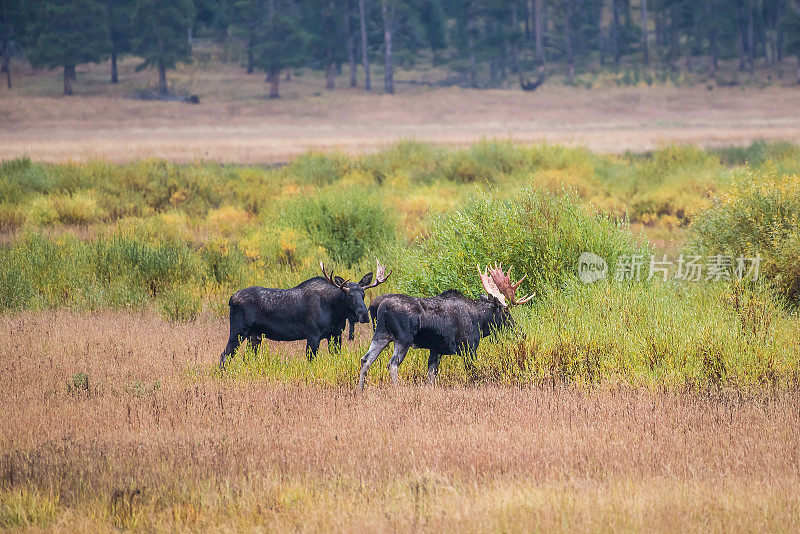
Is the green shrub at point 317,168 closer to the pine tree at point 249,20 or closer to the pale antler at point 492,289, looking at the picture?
the pale antler at point 492,289

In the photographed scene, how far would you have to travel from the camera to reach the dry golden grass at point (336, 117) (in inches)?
1783

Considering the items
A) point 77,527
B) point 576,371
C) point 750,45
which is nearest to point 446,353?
point 576,371

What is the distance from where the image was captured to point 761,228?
47.7 ft

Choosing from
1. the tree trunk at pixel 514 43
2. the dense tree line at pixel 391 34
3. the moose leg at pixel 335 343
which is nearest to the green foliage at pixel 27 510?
the moose leg at pixel 335 343

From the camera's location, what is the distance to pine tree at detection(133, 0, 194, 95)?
6200 cm

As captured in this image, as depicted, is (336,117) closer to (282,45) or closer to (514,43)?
(282,45)

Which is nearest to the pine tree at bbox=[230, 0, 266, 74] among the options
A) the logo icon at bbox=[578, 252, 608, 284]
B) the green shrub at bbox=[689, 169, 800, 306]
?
the green shrub at bbox=[689, 169, 800, 306]

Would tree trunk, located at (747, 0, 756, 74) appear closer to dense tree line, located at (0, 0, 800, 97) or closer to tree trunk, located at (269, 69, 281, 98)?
dense tree line, located at (0, 0, 800, 97)

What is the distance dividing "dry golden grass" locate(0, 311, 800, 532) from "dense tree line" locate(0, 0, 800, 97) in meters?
57.3

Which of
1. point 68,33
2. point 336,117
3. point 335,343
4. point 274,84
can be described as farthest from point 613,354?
point 274,84

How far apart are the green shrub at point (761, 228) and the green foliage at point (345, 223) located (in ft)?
22.6

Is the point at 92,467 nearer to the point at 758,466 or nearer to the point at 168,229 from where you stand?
the point at 758,466

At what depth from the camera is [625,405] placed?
906 cm

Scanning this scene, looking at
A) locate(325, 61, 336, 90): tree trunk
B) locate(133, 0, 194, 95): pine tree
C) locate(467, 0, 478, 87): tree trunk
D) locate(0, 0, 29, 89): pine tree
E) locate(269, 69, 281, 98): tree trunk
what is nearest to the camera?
locate(133, 0, 194, 95): pine tree
